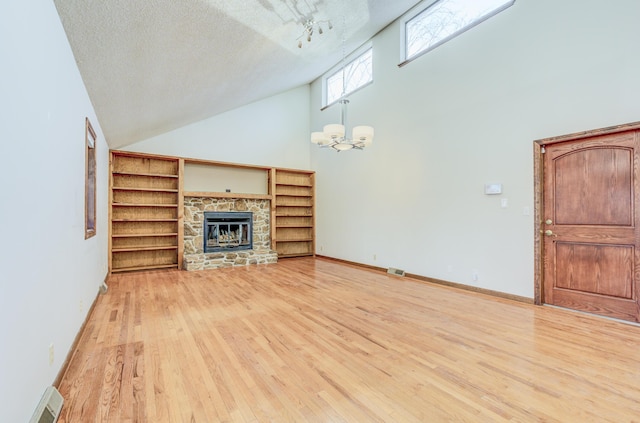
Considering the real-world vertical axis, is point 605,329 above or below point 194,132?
below

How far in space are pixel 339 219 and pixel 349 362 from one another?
4.82m

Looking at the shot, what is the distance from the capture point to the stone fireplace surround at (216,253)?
6.10 metres

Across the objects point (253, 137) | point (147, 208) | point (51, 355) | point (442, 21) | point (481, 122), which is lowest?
point (51, 355)

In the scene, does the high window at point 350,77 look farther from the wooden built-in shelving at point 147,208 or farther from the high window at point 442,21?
the wooden built-in shelving at point 147,208

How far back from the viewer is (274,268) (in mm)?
6160

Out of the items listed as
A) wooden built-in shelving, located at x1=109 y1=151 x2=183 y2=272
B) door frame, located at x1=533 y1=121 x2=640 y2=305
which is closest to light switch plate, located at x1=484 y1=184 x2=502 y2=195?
door frame, located at x1=533 y1=121 x2=640 y2=305

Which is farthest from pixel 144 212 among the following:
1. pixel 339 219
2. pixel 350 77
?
pixel 350 77

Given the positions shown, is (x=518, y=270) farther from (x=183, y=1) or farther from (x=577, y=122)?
(x=183, y=1)

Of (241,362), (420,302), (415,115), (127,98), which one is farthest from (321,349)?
(415,115)

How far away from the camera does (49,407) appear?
1.62 metres

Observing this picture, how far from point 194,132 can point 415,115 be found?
4541 mm

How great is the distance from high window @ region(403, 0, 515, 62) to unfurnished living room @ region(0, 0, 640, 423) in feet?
0.11

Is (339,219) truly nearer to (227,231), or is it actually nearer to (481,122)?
(227,231)

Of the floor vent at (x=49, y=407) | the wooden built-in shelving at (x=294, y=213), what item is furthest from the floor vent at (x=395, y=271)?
the floor vent at (x=49, y=407)
